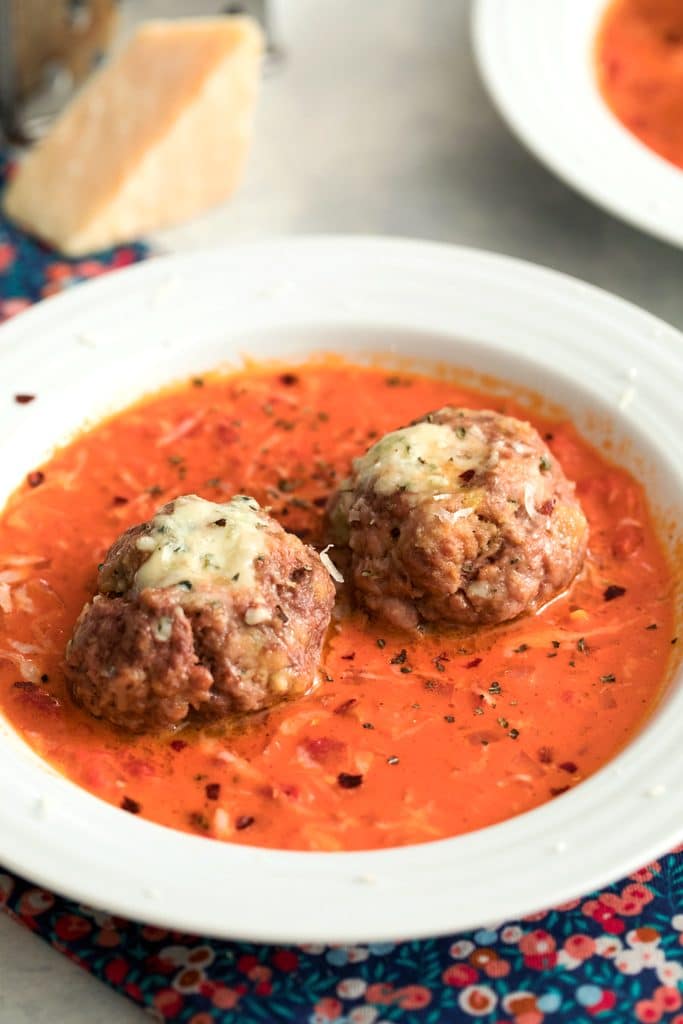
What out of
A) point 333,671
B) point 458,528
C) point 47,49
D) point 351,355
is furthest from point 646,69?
point 333,671

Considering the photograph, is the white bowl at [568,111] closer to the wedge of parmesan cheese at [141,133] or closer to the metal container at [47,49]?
the wedge of parmesan cheese at [141,133]

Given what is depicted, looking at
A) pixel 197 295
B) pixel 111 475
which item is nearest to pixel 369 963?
pixel 111 475

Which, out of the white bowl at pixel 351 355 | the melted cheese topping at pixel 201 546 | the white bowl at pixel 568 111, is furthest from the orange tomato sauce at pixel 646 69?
the melted cheese topping at pixel 201 546

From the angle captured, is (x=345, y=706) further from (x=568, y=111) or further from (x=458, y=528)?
(x=568, y=111)

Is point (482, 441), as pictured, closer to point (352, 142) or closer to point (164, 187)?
point (164, 187)

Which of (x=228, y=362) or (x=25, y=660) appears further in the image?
(x=228, y=362)

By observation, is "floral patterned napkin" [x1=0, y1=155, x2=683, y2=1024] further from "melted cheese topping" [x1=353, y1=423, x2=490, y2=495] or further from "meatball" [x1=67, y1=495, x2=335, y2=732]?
"melted cheese topping" [x1=353, y1=423, x2=490, y2=495]
